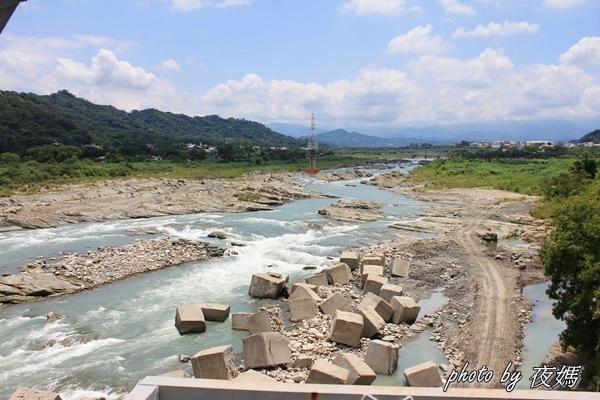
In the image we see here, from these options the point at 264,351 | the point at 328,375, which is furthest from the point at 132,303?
the point at 328,375

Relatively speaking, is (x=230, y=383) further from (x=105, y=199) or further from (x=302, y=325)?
(x=105, y=199)

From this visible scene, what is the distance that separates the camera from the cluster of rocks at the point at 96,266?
58.9 feet

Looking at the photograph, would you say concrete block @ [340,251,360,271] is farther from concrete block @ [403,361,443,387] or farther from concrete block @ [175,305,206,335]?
concrete block @ [403,361,443,387]

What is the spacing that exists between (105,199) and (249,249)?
906 inches

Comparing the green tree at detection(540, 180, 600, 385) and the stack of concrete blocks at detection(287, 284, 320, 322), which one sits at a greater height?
the green tree at detection(540, 180, 600, 385)

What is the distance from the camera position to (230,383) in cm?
359

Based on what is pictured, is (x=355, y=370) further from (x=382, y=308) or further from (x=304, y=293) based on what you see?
(x=304, y=293)

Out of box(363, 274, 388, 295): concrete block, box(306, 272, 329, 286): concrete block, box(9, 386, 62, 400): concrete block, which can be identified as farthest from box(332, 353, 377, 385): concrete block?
box(306, 272, 329, 286): concrete block

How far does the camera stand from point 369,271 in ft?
62.3

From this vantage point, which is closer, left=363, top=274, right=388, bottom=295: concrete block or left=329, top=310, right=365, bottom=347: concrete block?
left=329, top=310, right=365, bottom=347: concrete block

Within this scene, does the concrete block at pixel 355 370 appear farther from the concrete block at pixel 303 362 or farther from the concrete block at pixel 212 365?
the concrete block at pixel 212 365

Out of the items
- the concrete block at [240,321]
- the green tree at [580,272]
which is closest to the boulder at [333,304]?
the concrete block at [240,321]

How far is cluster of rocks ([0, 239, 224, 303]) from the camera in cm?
1794

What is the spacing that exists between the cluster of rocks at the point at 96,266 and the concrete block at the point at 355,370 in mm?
13053
